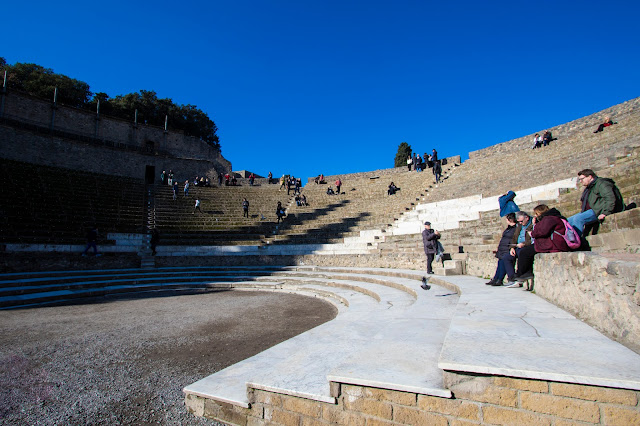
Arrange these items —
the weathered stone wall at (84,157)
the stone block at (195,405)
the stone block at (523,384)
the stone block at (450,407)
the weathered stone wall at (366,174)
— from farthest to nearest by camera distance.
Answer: the weathered stone wall at (366,174) → the weathered stone wall at (84,157) → the stone block at (195,405) → the stone block at (450,407) → the stone block at (523,384)

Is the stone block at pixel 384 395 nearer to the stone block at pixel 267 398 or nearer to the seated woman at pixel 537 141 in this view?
the stone block at pixel 267 398

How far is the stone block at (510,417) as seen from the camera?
65.4 inches

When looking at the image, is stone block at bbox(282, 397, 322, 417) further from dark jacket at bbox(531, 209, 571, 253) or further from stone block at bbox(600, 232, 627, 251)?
stone block at bbox(600, 232, 627, 251)

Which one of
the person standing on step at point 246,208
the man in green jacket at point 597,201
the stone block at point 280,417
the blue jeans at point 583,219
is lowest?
the stone block at point 280,417

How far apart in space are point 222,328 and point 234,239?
1055 cm

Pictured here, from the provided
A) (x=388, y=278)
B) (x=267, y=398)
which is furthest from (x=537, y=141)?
(x=267, y=398)

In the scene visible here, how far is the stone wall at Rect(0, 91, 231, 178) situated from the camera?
72.4 ft

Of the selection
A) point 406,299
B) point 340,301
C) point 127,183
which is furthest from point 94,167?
point 406,299

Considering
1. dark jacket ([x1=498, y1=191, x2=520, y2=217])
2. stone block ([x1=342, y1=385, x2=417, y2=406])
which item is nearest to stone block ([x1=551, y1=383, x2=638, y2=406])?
stone block ([x1=342, y1=385, x2=417, y2=406])

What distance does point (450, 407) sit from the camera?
5.86 feet

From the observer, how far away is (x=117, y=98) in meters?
37.2

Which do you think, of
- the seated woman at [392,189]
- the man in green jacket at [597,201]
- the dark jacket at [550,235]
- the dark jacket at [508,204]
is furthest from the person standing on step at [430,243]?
the seated woman at [392,189]

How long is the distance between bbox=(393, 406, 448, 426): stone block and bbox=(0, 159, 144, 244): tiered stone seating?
1479 centimetres

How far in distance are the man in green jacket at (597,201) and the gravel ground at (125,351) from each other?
4314mm
